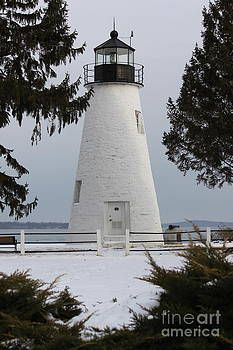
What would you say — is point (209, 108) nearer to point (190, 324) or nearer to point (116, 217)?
point (116, 217)

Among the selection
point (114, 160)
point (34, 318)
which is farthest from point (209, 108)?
point (34, 318)

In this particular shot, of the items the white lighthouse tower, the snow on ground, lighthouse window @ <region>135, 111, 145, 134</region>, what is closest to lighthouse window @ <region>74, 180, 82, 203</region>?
the white lighthouse tower

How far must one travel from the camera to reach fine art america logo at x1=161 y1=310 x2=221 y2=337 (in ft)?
18.5

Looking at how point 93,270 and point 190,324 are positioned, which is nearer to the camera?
point 190,324

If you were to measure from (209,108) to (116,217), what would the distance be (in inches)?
295

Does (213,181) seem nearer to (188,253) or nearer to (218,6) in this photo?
(218,6)

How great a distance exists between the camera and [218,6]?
25.5 meters

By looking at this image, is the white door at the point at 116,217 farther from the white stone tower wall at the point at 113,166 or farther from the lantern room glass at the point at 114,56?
the lantern room glass at the point at 114,56

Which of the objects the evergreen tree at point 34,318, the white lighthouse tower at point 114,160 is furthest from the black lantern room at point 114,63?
the evergreen tree at point 34,318

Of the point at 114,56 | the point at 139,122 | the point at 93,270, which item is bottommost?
the point at 93,270

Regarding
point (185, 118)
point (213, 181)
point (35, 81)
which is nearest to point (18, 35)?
point (35, 81)

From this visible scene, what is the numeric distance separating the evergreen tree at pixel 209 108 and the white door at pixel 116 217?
15.0 ft

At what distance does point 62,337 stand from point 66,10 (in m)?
15.9

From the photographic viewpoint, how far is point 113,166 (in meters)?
30.0
